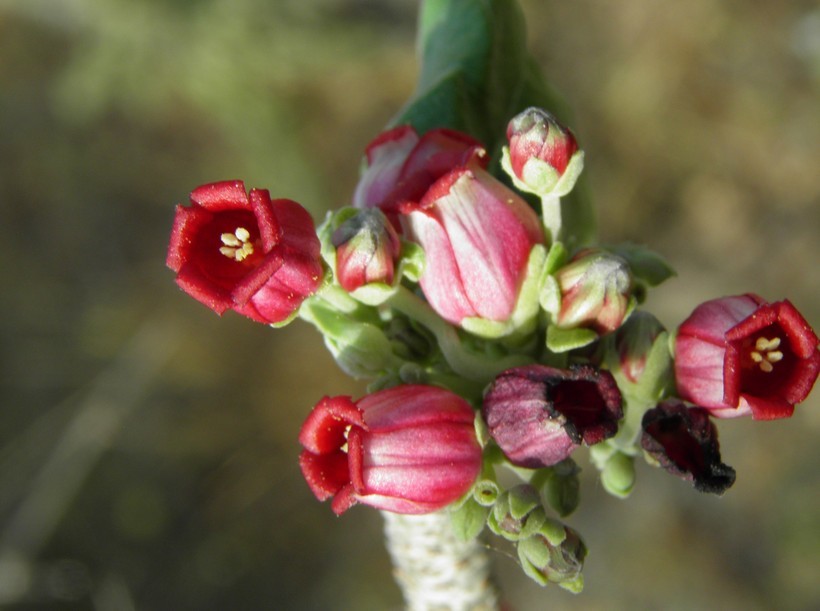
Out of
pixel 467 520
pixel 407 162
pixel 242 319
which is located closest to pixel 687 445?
pixel 467 520

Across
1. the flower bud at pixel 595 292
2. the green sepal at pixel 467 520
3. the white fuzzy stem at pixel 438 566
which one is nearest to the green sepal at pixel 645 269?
the flower bud at pixel 595 292

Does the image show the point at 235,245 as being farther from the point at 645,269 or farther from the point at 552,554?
the point at 645,269

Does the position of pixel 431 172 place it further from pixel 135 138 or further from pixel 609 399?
pixel 135 138

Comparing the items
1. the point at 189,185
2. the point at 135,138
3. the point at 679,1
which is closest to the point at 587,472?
the point at 679,1

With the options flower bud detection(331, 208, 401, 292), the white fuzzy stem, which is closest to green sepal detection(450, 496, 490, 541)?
the white fuzzy stem

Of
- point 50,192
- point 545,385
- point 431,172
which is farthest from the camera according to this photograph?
point 50,192

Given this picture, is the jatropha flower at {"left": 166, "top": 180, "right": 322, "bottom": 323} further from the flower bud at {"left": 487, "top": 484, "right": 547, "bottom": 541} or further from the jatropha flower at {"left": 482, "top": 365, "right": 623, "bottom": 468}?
the flower bud at {"left": 487, "top": 484, "right": 547, "bottom": 541}
